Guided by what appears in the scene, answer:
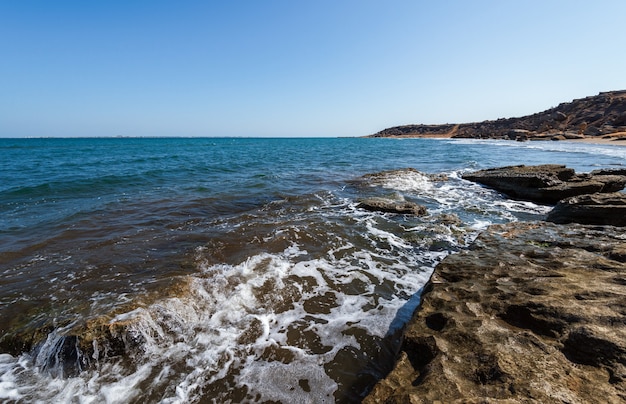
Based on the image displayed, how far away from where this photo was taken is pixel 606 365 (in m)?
2.52

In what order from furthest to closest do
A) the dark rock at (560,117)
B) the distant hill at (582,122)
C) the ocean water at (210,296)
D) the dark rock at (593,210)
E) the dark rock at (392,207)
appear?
the dark rock at (560,117) < the distant hill at (582,122) < the dark rock at (392,207) < the dark rock at (593,210) < the ocean water at (210,296)

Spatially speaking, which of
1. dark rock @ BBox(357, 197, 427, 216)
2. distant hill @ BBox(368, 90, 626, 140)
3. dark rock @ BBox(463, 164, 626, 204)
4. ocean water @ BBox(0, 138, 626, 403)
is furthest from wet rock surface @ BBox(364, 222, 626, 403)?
distant hill @ BBox(368, 90, 626, 140)

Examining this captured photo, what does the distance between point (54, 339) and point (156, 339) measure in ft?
4.32

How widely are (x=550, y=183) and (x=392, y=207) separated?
789 cm

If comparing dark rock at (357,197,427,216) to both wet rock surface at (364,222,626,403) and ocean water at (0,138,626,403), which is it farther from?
wet rock surface at (364,222,626,403)

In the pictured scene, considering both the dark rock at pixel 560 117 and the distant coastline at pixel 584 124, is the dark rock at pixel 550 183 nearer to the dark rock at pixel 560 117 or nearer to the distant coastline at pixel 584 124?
the distant coastline at pixel 584 124

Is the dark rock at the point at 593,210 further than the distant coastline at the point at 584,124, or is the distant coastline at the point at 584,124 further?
the distant coastline at the point at 584,124

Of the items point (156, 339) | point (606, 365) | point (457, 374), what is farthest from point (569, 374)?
point (156, 339)

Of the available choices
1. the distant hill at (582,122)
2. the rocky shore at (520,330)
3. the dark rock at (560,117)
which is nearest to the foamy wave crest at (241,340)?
the rocky shore at (520,330)

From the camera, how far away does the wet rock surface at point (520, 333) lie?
2.44 meters

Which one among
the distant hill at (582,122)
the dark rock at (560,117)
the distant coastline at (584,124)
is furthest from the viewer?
the dark rock at (560,117)

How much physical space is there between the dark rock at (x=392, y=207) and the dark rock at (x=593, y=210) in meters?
3.87

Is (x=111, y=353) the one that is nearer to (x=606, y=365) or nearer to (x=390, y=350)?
(x=390, y=350)

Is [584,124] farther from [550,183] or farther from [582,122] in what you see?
[550,183]
